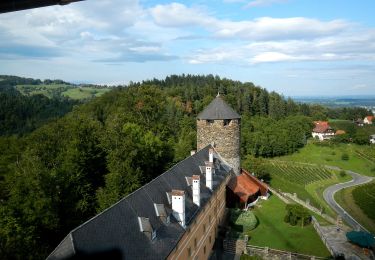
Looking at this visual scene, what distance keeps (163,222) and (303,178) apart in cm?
5065

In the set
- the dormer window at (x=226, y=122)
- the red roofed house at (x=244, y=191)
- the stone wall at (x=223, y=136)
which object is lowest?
the red roofed house at (x=244, y=191)

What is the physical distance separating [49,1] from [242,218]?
26101mm

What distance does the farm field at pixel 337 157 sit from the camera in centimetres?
7544

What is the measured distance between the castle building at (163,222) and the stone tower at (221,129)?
2657mm

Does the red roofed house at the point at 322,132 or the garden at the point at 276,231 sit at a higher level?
the garden at the point at 276,231

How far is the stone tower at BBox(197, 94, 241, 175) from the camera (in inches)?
1298

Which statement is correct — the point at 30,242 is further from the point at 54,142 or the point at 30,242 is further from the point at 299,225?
the point at 299,225

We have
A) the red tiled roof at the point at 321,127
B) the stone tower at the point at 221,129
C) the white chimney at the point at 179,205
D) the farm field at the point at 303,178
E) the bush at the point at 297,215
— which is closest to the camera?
the white chimney at the point at 179,205

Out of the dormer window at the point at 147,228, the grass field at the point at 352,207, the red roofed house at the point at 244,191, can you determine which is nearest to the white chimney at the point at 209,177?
the red roofed house at the point at 244,191

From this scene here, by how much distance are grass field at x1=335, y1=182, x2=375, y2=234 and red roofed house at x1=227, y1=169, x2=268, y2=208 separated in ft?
36.9

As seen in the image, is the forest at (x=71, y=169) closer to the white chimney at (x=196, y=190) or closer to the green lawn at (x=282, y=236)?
the white chimney at (x=196, y=190)

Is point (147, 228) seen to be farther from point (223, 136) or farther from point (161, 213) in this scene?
point (223, 136)

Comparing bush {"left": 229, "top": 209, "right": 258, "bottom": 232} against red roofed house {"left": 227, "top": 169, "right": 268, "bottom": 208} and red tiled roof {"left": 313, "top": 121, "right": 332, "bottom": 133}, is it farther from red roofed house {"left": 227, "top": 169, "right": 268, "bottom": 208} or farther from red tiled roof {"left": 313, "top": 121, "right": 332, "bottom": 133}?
red tiled roof {"left": 313, "top": 121, "right": 332, "bottom": 133}

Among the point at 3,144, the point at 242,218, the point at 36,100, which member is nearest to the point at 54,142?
the point at 3,144
